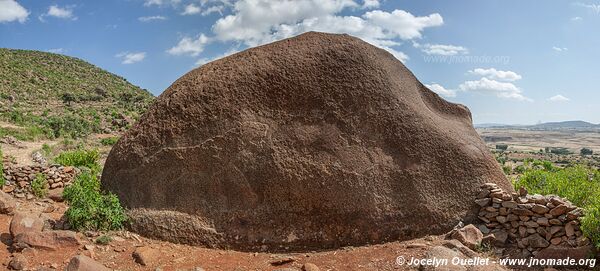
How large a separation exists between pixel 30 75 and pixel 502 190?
1873 inches

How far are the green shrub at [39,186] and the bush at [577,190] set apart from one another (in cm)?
1071

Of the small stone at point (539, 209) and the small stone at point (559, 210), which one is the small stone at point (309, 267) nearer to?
the small stone at point (539, 209)

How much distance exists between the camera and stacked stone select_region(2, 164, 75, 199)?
1076 centimetres

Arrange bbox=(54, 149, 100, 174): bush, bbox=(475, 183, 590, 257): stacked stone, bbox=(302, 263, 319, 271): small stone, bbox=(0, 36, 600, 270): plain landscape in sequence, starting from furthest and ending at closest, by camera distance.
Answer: bbox=(54, 149, 100, 174): bush < bbox=(475, 183, 590, 257): stacked stone < bbox=(0, 36, 600, 270): plain landscape < bbox=(302, 263, 319, 271): small stone

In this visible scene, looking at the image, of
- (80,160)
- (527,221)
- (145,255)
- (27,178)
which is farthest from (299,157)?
(80,160)

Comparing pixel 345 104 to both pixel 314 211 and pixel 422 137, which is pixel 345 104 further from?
pixel 314 211

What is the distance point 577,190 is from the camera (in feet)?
31.7

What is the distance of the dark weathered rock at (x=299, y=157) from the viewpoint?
7.99 metres

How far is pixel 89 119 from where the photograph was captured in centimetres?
3669

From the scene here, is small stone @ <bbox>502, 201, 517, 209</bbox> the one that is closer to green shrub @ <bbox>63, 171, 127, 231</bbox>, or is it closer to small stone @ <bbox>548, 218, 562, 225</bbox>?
small stone @ <bbox>548, 218, 562, 225</bbox>

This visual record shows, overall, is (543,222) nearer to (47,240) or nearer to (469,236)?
(469,236)

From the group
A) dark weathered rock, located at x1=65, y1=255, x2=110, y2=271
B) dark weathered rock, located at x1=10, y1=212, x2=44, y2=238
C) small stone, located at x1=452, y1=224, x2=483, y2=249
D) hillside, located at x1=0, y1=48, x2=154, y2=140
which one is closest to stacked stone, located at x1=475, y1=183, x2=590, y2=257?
small stone, located at x1=452, y1=224, x2=483, y2=249

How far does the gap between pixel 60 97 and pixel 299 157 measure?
134 ft

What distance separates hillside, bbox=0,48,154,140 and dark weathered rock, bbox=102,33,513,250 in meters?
22.7
